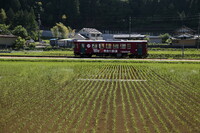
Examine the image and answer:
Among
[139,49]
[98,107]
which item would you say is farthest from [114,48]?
[98,107]

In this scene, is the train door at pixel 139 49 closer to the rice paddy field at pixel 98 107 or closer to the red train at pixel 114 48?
the red train at pixel 114 48

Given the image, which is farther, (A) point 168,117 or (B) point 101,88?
(B) point 101,88

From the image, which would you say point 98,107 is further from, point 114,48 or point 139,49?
point 139,49

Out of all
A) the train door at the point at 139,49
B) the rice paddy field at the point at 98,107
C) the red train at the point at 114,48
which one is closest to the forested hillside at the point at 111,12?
the red train at the point at 114,48

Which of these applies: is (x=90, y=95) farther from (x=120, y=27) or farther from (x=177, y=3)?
(x=177, y=3)

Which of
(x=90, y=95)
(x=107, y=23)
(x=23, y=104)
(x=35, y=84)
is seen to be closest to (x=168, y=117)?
(x=90, y=95)

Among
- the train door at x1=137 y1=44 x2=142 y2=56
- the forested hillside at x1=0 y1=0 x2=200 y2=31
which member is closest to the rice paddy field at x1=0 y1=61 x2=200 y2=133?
the train door at x1=137 y1=44 x2=142 y2=56
